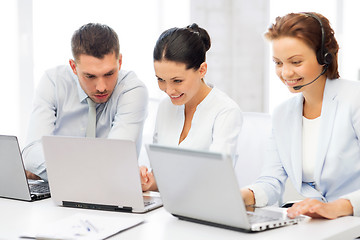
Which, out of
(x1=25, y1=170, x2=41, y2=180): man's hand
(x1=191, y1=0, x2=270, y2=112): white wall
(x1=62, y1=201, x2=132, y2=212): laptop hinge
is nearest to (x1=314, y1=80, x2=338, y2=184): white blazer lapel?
(x1=62, y1=201, x2=132, y2=212): laptop hinge

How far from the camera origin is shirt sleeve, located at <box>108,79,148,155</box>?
227cm

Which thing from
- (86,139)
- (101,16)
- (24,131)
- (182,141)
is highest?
(101,16)

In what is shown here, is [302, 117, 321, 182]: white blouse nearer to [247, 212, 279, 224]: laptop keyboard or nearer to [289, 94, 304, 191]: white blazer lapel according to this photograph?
[289, 94, 304, 191]: white blazer lapel

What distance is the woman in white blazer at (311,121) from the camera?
183 centimetres

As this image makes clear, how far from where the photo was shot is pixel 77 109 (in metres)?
2.40

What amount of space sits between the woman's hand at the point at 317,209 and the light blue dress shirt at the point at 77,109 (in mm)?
942

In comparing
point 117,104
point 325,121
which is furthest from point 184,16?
point 325,121

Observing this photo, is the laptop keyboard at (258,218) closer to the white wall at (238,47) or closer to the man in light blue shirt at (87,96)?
the man in light blue shirt at (87,96)

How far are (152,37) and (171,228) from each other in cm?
297

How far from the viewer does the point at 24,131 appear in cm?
325

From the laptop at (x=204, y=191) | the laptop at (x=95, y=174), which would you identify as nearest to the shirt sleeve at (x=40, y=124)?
the laptop at (x=95, y=174)

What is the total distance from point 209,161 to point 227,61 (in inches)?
126

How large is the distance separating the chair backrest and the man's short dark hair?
25.9 inches

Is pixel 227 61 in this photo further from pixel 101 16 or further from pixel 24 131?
pixel 24 131
